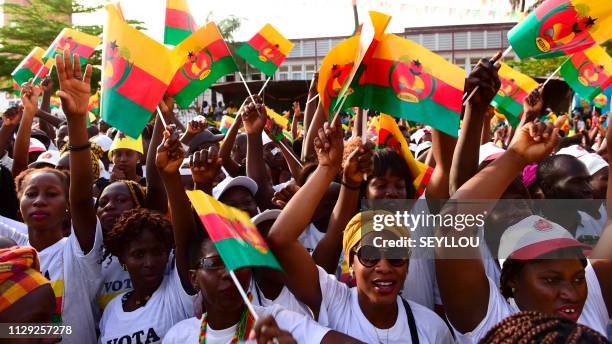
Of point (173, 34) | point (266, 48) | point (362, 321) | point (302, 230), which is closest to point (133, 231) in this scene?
point (302, 230)

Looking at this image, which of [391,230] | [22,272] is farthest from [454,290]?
[22,272]

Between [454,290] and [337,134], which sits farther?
[337,134]

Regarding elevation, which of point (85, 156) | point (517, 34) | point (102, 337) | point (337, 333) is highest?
point (517, 34)

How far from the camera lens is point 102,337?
2.71 meters

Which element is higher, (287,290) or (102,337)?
(287,290)

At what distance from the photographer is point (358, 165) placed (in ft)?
8.79

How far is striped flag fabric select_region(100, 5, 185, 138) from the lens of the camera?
11.1ft

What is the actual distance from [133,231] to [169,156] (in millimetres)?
489

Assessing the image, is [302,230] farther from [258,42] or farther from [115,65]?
[258,42]

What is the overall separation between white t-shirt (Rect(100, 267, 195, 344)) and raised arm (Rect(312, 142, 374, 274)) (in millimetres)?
645

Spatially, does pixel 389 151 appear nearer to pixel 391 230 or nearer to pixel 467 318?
pixel 391 230

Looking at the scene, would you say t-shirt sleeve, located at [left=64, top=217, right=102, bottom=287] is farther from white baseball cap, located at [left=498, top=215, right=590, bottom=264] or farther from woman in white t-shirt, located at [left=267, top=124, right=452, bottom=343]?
white baseball cap, located at [left=498, top=215, right=590, bottom=264]

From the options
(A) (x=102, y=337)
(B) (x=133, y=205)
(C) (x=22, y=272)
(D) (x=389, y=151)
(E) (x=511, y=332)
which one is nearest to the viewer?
(E) (x=511, y=332)

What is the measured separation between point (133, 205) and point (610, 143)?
2548 millimetres
